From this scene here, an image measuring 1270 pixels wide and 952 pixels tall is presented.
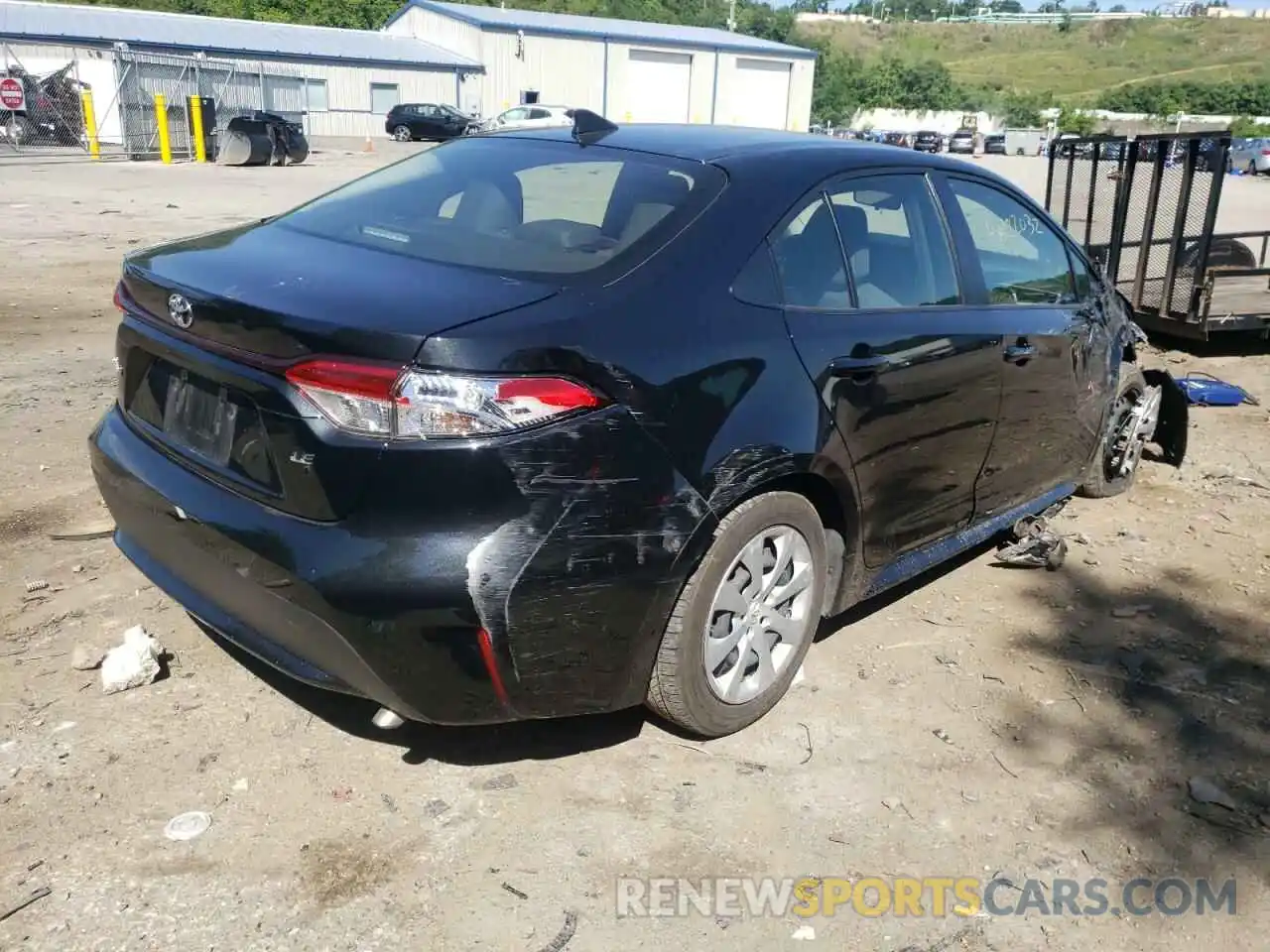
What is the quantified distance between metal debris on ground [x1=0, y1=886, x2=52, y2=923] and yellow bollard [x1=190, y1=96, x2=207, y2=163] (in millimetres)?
28922

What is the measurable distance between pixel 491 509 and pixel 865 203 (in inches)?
72.5

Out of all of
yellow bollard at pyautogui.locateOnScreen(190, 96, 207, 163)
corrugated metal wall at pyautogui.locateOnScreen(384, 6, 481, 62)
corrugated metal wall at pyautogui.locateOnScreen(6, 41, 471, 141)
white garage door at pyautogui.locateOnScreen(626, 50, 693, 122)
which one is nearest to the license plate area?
yellow bollard at pyautogui.locateOnScreen(190, 96, 207, 163)

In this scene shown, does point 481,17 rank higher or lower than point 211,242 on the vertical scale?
higher

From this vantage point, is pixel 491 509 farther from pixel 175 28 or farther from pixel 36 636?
pixel 175 28

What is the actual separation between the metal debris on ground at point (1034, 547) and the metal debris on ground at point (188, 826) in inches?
132

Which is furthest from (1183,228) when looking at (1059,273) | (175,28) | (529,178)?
(175,28)

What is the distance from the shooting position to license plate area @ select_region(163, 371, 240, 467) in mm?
2697

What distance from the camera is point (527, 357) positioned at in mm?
2447

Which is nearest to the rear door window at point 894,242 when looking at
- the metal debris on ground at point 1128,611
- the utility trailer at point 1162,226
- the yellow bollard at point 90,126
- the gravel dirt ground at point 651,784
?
the gravel dirt ground at point 651,784

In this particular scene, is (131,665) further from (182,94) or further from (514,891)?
(182,94)

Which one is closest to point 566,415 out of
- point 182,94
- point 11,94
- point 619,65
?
point 11,94

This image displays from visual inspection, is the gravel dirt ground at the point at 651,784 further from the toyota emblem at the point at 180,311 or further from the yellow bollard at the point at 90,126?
the yellow bollard at the point at 90,126

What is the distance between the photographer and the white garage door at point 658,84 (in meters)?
55.2
